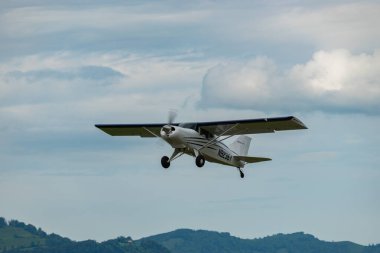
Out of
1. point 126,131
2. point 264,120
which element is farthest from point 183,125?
point 126,131

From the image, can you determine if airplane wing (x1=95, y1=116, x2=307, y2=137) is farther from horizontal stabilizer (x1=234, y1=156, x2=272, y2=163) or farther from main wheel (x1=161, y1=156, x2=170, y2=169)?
main wheel (x1=161, y1=156, x2=170, y2=169)

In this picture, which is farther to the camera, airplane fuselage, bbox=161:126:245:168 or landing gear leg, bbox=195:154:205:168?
landing gear leg, bbox=195:154:205:168

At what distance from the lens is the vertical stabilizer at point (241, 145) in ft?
217

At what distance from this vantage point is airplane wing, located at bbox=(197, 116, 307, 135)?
56938 mm

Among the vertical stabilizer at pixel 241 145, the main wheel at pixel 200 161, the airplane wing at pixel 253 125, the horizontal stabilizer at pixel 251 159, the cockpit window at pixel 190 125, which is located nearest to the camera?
the main wheel at pixel 200 161

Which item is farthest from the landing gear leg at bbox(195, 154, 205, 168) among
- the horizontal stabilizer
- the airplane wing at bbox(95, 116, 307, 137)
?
the horizontal stabilizer

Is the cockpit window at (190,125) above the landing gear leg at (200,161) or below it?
above

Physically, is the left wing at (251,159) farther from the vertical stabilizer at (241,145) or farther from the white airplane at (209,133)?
the vertical stabilizer at (241,145)

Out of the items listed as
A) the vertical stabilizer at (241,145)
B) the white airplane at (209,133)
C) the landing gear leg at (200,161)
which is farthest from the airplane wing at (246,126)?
the vertical stabilizer at (241,145)

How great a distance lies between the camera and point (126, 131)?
212ft

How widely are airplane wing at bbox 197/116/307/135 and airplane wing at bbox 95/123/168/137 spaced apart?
5210mm

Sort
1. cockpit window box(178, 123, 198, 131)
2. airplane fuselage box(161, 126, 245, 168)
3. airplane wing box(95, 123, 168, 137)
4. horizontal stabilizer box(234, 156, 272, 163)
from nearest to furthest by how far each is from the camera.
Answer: airplane fuselage box(161, 126, 245, 168) → cockpit window box(178, 123, 198, 131) → horizontal stabilizer box(234, 156, 272, 163) → airplane wing box(95, 123, 168, 137)

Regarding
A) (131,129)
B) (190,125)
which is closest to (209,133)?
(190,125)

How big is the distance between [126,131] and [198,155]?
10985 mm
